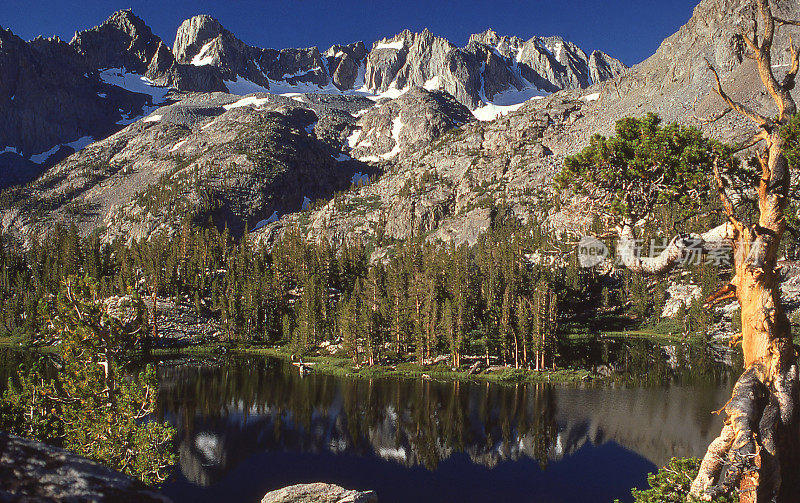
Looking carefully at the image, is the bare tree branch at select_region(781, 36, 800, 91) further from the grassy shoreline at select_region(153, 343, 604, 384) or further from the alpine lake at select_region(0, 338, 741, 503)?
the grassy shoreline at select_region(153, 343, 604, 384)

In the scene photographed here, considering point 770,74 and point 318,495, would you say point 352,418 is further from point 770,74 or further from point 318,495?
point 770,74

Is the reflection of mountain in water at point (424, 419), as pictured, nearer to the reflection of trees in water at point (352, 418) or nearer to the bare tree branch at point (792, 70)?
the reflection of trees in water at point (352, 418)

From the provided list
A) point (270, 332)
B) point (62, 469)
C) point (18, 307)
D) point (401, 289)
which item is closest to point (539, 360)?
point (401, 289)

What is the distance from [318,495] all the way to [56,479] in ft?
95.0

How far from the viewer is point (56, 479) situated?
3498 mm

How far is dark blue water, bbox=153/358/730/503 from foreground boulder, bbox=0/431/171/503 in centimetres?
3288

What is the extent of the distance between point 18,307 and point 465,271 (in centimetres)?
10727

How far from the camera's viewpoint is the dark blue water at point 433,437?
36.6 meters

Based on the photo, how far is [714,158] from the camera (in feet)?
48.0

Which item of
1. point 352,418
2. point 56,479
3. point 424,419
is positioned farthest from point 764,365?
point 352,418

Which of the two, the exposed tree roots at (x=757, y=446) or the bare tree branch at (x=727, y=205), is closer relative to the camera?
the exposed tree roots at (x=757, y=446)

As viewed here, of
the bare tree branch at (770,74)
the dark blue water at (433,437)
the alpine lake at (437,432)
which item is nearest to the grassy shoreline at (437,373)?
the alpine lake at (437,432)

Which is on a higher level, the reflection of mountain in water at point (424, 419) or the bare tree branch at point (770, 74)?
the bare tree branch at point (770, 74)

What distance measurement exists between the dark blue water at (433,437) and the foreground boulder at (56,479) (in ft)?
108
